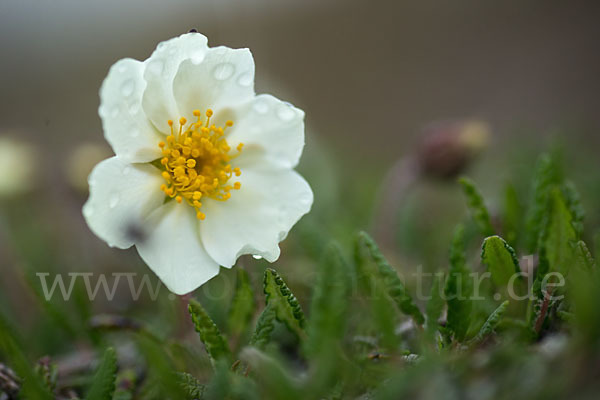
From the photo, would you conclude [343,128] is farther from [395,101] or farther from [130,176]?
[130,176]

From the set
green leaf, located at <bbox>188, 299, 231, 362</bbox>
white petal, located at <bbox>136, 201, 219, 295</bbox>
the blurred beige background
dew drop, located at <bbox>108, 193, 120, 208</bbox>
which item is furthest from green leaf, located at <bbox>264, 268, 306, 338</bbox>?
the blurred beige background

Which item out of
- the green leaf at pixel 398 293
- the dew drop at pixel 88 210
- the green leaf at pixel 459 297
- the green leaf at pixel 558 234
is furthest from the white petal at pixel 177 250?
the green leaf at pixel 558 234

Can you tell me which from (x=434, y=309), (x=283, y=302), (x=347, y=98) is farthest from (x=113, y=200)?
(x=347, y=98)

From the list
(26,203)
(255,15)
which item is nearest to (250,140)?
(26,203)

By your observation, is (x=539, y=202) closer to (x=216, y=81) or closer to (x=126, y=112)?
(x=216, y=81)

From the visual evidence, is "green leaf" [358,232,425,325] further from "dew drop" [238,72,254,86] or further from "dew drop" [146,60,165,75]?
"dew drop" [146,60,165,75]

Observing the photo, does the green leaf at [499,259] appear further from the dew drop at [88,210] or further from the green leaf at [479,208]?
the dew drop at [88,210]
